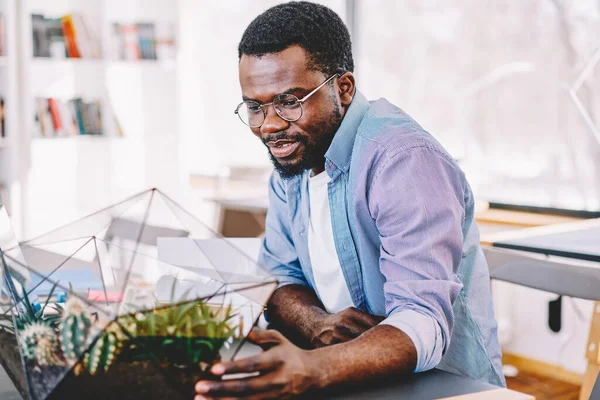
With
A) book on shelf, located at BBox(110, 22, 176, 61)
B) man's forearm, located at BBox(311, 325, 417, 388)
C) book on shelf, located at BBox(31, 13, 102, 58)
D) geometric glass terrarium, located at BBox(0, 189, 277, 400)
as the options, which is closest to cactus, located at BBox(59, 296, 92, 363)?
geometric glass terrarium, located at BBox(0, 189, 277, 400)

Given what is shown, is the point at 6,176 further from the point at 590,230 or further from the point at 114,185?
the point at 590,230

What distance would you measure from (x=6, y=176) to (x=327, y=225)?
10.1ft

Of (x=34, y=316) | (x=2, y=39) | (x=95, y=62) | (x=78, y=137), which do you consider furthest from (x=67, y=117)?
(x=34, y=316)

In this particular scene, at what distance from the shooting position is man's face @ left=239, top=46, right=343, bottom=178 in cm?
133

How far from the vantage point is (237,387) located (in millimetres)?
828

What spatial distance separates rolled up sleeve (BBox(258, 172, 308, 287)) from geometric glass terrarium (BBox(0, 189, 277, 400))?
522 mm

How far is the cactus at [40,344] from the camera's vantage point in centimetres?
81

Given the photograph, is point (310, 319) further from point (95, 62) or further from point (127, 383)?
point (95, 62)

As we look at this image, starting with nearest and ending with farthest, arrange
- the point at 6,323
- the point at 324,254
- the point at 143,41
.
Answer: the point at 6,323 < the point at 324,254 < the point at 143,41

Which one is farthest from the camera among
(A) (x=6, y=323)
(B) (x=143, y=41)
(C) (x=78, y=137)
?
(B) (x=143, y=41)

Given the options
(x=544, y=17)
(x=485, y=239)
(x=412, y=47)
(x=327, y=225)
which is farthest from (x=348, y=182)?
(x=412, y=47)

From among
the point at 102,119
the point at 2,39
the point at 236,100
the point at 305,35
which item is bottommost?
the point at 102,119

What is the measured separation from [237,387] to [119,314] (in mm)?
161

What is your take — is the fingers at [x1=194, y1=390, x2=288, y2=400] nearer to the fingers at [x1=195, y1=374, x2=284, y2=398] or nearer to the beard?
the fingers at [x1=195, y1=374, x2=284, y2=398]
